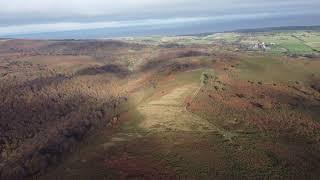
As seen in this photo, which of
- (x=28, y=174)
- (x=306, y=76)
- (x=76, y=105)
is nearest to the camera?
(x=28, y=174)

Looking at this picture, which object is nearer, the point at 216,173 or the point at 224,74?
the point at 216,173

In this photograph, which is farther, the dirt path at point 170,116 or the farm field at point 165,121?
the dirt path at point 170,116

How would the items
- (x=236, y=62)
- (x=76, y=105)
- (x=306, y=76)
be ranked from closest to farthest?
1. (x=76, y=105)
2. (x=306, y=76)
3. (x=236, y=62)

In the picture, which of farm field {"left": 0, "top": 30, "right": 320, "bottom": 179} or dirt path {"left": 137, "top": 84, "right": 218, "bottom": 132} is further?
dirt path {"left": 137, "top": 84, "right": 218, "bottom": 132}

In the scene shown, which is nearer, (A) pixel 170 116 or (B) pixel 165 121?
(B) pixel 165 121

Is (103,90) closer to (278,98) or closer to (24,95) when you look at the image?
(24,95)

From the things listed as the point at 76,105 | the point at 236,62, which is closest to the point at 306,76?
the point at 236,62

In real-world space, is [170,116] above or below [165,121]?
above
